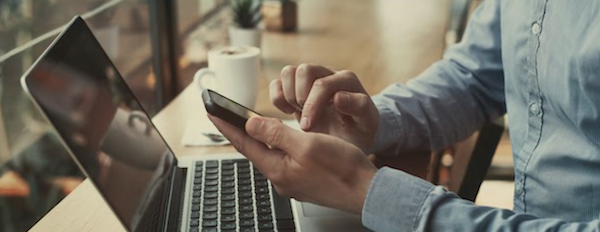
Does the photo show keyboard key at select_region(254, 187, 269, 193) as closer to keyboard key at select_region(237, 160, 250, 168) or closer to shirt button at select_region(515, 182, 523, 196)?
keyboard key at select_region(237, 160, 250, 168)

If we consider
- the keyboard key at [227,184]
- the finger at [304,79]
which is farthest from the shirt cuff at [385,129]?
the keyboard key at [227,184]

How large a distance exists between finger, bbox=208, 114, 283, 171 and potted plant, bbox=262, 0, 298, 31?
1175 millimetres

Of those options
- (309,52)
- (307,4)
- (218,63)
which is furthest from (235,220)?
(307,4)

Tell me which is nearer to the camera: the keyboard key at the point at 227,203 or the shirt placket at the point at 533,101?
the keyboard key at the point at 227,203

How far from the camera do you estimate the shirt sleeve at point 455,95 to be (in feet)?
3.08

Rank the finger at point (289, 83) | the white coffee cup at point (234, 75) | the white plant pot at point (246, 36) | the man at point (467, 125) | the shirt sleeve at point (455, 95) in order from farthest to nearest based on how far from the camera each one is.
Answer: the white plant pot at point (246, 36)
the white coffee cup at point (234, 75)
the shirt sleeve at point (455, 95)
the finger at point (289, 83)
the man at point (467, 125)

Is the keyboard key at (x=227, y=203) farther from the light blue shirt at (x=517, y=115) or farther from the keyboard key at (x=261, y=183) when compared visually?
the light blue shirt at (x=517, y=115)

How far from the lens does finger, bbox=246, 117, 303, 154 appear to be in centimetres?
62

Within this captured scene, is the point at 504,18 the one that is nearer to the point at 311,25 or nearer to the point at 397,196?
the point at 397,196

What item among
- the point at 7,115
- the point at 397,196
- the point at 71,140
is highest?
the point at 71,140

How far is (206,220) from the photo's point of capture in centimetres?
67

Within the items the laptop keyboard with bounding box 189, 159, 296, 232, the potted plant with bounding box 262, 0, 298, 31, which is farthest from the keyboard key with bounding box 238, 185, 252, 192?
the potted plant with bounding box 262, 0, 298, 31

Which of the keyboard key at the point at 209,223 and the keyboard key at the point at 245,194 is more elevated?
the keyboard key at the point at 209,223

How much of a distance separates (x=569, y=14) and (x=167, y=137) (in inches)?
24.5
